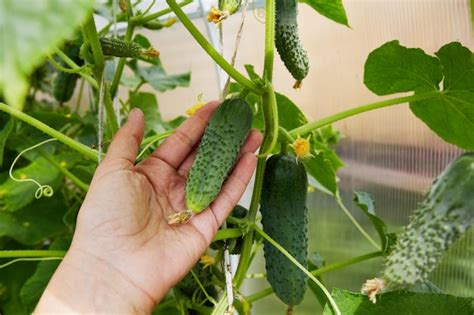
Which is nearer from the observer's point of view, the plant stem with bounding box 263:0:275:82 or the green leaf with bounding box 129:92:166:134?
the plant stem with bounding box 263:0:275:82

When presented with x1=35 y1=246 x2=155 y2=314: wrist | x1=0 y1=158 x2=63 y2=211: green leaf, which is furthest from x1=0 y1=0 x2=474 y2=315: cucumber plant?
x1=0 y1=158 x2=63 y2=211: green leaf

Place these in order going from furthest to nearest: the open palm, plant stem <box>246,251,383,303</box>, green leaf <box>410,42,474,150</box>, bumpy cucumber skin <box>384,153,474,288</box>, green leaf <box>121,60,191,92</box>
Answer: green leaf <box>121,60,191,92</box> → plant stem <box>246,251,383,303</box> → green leaf <box>410,42,474,150</box> → the open palm → bumpy cucumber skin <box>384,153,474,288</box>

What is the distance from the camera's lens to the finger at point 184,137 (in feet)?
3.32

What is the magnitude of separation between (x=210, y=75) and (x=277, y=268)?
1358 millimetres

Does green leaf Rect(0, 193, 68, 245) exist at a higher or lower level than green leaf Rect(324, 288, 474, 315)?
lower

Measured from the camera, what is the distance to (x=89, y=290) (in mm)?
779

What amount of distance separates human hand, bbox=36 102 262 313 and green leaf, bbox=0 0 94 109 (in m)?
0.53

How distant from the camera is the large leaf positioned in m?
0.96

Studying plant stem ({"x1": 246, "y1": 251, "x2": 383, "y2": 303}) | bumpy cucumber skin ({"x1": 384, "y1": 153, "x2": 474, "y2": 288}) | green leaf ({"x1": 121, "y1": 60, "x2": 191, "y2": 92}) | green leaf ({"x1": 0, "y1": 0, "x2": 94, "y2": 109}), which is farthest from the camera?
green leaf ({"x1": 121, "y1": 60, "x2": 191, "y2": 92})

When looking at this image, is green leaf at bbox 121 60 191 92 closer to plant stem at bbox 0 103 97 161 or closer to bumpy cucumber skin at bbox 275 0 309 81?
plant stem at bbox 0 103 97 161

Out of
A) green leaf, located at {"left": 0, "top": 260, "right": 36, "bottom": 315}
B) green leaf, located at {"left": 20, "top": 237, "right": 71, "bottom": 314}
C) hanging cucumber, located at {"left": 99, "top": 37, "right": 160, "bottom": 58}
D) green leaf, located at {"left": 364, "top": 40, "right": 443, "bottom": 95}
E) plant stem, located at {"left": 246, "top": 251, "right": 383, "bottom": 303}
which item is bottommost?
green leaf, located at {"left": 0, "top": 260, "right": 36, "bottom": 315}

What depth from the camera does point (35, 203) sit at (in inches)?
64.0

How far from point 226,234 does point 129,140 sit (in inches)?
9.0

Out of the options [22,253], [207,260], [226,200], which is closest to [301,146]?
[226,200]
